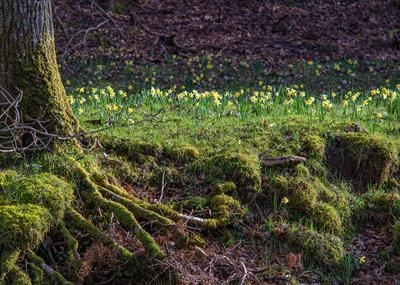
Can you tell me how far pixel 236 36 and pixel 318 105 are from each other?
7.80 meters

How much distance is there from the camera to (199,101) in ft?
25.8

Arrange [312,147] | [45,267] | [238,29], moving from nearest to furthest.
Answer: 1. [45,267]
2. [312,147]
3. [238,29]

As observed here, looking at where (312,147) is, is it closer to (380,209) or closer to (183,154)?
(380,209)

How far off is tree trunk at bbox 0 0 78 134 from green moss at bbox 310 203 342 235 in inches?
83.4

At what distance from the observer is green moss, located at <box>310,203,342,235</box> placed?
542 centimetres

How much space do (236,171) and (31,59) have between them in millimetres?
1893

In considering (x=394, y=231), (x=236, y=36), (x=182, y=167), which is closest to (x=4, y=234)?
(x=182, y=167)

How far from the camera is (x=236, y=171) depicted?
18.3ft

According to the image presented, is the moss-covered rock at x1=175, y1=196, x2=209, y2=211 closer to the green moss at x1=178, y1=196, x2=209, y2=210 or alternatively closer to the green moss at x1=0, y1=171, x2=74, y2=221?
the green moss at x1=178, y1=196, x2=209, y2=210

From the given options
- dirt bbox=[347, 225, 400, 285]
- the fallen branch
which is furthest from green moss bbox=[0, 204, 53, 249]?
dirt bbox=[347, 225, 400, 285]

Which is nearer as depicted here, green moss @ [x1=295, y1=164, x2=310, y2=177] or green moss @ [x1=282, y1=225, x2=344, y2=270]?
green moss @ [x1=282, y1=225, x2=344, y2=270]

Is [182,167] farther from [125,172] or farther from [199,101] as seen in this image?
[199,101]

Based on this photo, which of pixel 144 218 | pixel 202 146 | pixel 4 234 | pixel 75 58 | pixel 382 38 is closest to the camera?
pixel 4 234

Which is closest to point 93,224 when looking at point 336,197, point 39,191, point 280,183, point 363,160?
point 39,191
